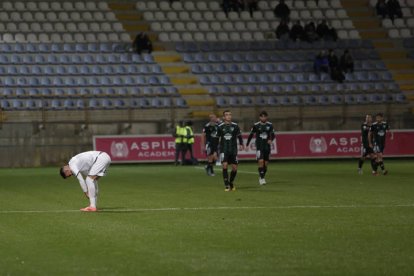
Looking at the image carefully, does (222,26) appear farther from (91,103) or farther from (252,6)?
(91,103)

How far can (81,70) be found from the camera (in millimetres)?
47469

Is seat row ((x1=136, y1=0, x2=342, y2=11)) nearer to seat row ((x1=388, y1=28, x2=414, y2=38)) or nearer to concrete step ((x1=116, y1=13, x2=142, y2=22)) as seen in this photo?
concrete step ((x1=116, y1=13, x2=142, y2=22))

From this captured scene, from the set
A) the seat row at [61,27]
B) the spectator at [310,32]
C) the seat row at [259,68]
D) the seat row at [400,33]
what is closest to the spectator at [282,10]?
the spectator at [310,32]

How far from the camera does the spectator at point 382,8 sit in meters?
52.6

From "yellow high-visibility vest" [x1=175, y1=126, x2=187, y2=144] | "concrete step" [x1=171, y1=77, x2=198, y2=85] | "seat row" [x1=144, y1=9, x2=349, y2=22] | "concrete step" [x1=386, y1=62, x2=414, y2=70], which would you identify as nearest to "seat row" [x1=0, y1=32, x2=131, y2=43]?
"seat row" [x1=144, y1=9, x2=349, y2=22]

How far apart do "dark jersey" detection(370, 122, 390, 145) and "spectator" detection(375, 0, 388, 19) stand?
18927 millimetres

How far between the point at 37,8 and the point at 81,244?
37.0m

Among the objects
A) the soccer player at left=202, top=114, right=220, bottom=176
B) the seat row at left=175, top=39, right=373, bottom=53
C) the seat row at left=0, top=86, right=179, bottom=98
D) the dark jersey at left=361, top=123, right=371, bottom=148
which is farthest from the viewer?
the seat row at left=175, top=39, right=373, bottom=53

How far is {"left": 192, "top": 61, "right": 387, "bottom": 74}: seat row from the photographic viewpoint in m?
49.3

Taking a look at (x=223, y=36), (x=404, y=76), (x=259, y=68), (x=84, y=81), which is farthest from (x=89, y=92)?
(x=404, y=76)

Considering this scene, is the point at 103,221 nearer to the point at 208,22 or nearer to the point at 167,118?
the point at 167,118

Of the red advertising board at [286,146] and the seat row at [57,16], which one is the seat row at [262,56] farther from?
the red advertising board at [286,146]

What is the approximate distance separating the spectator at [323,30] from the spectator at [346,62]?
2031 mm

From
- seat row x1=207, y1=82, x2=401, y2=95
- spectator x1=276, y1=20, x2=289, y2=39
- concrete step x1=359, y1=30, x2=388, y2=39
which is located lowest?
seat row x1=207, y1=82, x2=401, y2=95
